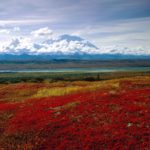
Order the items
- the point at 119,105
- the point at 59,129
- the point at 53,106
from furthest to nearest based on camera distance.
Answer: the point at 53,106
the point at 119,105
the point at 59,129

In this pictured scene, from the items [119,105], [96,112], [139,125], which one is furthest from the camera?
[119,105]

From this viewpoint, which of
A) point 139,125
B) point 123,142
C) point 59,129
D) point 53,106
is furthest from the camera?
point 53,106

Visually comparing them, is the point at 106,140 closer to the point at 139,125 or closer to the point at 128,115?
the point at 139,125

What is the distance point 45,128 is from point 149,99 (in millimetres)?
11912

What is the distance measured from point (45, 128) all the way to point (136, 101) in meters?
10.8

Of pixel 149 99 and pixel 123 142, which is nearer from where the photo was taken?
pixel 123 142

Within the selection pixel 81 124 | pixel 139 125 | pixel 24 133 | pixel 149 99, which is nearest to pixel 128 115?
pixel 139 125

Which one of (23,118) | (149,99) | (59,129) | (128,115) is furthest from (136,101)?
(23,118)

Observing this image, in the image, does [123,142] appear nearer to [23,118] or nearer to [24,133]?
[24,133]

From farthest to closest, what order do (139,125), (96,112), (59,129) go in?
(96,112), (59,129), (139,125)

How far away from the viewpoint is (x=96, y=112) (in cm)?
2338

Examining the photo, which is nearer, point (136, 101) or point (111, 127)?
point (111, 127)

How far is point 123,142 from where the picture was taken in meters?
16.1

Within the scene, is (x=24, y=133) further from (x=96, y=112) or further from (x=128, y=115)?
(x=128, y=115)
